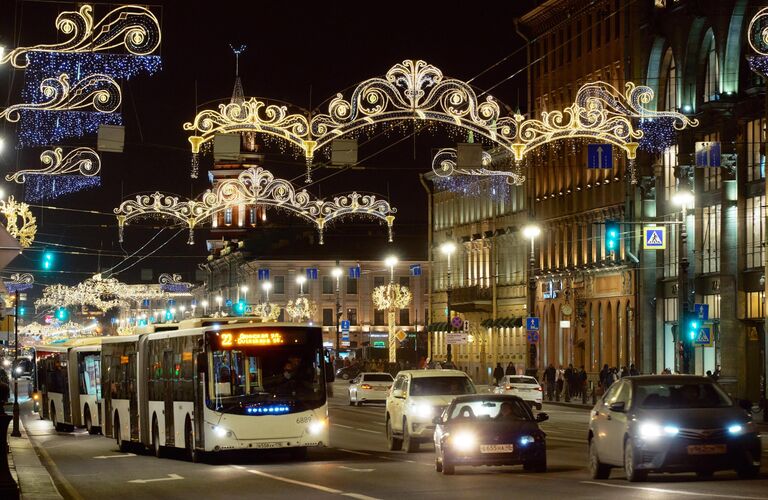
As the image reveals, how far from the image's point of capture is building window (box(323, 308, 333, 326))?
142 m

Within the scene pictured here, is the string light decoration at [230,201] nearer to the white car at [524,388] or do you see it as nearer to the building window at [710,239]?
the white car at [524,388]

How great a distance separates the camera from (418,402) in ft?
101

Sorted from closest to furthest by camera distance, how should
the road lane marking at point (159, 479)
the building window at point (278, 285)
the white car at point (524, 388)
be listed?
1. the road lane marking at point (159, 479)
2. the white car at point (524, 388)
3. the building window at point (278, 285)

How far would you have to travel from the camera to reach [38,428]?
173 feet

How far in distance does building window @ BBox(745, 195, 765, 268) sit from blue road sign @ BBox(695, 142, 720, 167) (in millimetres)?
6831

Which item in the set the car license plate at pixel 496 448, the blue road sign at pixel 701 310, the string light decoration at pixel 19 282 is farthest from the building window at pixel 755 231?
the car license plate at pixel 496 448

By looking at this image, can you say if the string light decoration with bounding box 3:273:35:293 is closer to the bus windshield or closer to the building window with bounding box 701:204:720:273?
the building window with bounding box 701:204:720:273

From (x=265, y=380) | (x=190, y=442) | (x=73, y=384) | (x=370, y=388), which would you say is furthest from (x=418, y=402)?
(x=370, y=388)

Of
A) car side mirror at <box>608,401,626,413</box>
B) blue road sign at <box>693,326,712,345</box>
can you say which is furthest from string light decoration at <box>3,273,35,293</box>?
car side mirror at <box>608,401,626,413</box>

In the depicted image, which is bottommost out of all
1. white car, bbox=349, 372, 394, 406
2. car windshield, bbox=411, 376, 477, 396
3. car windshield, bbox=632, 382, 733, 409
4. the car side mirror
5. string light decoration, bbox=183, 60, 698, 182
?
white car, bbox=349, 372, 394, 406

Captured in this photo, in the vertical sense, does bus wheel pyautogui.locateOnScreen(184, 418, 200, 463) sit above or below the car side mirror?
below

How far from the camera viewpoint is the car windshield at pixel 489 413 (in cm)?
2392

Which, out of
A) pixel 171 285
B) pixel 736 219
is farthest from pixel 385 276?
pixel 736 219

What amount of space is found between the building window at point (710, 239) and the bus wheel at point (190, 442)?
3372cm
